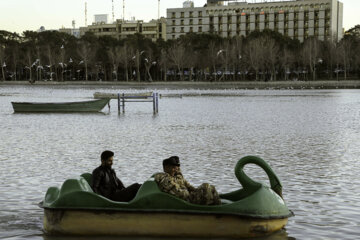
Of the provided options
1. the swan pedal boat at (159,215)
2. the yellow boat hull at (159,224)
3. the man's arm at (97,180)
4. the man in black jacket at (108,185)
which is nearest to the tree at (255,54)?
the man in black jacket at (108,185)

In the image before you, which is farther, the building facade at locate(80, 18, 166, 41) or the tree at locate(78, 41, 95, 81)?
the building facade at locate(80, 18, 166, 41)

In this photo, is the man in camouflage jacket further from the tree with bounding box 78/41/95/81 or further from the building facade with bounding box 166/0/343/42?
the building facade with bounding box 166/0/343/42

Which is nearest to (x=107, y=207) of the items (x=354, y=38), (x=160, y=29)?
(x=354, y=38)

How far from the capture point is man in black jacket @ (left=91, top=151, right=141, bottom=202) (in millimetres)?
9492

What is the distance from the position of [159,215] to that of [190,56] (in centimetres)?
11067

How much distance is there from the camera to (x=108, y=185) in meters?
9.68

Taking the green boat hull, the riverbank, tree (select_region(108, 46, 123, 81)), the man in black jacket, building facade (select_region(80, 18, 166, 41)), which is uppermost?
building facade (select_region(80, 18, 166, 41))

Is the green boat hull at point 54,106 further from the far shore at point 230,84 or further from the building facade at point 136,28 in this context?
the building facade at point 136,28

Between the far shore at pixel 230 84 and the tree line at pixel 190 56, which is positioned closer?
the far shore at pixel 230 84

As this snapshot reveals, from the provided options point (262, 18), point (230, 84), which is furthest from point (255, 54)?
point (262, 18)

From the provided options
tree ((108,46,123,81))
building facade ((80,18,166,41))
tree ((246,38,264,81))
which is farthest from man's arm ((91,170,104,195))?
building facade ((80,18,166,41))

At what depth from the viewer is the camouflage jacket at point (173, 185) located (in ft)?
29.5

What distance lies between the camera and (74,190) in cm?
916

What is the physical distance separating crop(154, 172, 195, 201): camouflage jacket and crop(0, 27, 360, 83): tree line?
100078 mm
